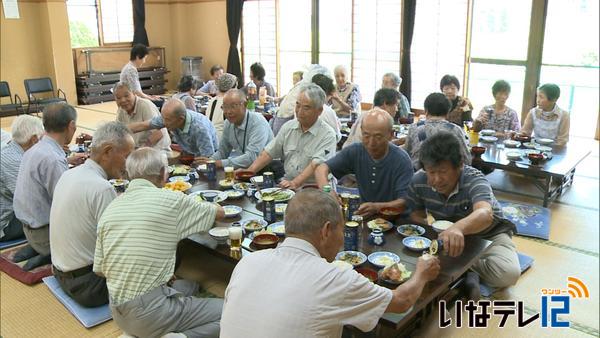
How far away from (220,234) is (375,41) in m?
7.38

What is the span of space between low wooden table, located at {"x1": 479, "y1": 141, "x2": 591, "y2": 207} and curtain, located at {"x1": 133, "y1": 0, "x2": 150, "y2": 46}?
9383mm

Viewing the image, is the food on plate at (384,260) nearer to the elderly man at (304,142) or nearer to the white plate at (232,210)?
the white plate at (232,210)

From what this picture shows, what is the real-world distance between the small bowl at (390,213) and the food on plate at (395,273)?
62 centimetres

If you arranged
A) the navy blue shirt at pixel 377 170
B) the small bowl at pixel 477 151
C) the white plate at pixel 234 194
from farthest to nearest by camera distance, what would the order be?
the small bowl at pixel 477 151, the white plate at pixel 234 194, the navy blue shirt at pixel 377 170

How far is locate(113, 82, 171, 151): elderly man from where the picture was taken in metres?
4.86

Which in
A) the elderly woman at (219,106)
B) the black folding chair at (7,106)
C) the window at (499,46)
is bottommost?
the black folding chair at (7,106)

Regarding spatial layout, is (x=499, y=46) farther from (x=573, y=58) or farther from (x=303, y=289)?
(x=303, y=289)

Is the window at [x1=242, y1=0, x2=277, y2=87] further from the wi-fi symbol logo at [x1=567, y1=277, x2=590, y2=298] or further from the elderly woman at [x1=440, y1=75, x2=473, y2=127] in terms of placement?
the wi-fi symbol logo at [x1=567, y1=277, x2=590, y2=298]

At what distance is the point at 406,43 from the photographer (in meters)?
8.77

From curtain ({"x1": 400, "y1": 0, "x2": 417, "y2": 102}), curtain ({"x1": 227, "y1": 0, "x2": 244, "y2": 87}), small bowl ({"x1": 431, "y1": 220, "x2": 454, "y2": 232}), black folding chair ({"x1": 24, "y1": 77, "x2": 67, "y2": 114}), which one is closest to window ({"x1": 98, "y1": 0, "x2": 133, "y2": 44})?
black folding chair ({"x1": 24, "y1": 77, "x2": 67, "y2": 114})

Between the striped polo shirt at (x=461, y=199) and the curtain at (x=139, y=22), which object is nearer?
the striped polo shirt at (x=461, y=199)

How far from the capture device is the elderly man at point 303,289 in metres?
1.62

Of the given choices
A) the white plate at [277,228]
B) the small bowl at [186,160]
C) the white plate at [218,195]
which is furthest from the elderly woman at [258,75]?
the white plate at [277,228]

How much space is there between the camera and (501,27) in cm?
789
